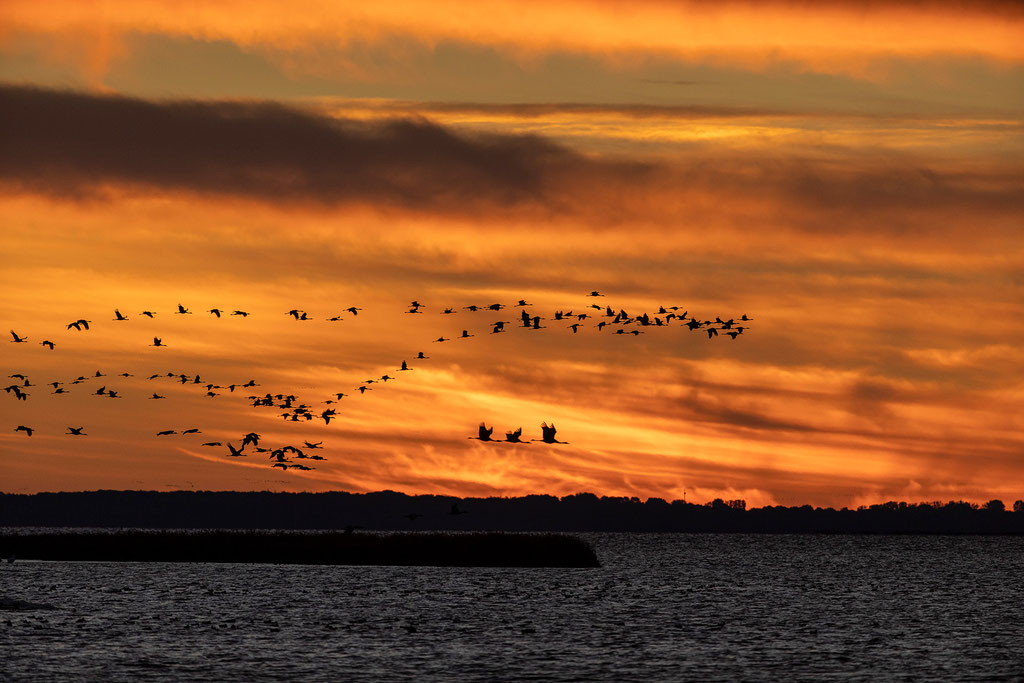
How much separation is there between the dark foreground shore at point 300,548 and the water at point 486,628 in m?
1.87

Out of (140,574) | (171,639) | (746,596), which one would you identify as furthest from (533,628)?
(140,574)

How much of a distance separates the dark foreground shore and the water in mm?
1873

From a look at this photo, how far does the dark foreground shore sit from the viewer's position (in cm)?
9481

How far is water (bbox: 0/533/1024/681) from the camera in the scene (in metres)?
50.0

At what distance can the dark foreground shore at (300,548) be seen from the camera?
311 ft

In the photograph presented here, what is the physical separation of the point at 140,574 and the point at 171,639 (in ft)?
160

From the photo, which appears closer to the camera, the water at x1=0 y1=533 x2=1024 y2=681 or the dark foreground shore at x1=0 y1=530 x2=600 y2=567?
the water at x1=0 y1=533 x2=1024 y2=681

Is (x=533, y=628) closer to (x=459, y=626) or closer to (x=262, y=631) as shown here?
(x=459, y=626)

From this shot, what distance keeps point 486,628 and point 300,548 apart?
3727 centimetres

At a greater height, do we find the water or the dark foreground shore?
the dark foreground shore

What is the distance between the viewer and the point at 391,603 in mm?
80438

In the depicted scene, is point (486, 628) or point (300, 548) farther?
point (300, 548)

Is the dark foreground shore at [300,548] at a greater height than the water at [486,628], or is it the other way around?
the dark foreground shore at [300,548]

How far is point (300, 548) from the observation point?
327ft
